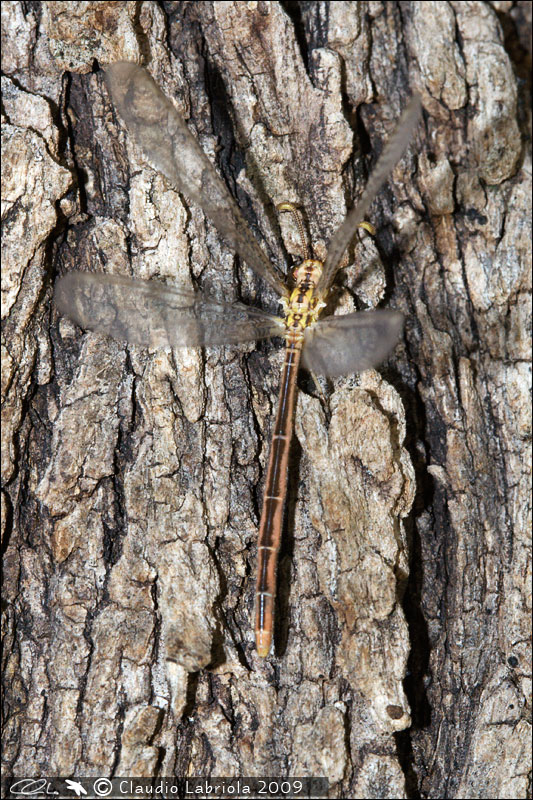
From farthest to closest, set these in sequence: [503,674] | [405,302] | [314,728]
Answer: [405,302]
[503,674]
[314,728]

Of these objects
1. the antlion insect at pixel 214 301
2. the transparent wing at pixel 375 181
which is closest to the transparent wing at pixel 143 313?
the antlion insect at pixel 214 301

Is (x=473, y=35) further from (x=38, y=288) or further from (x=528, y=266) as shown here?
(x=38, y=288)

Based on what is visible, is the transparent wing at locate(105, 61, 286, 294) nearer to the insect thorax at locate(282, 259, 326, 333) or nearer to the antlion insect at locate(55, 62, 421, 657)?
the antlion insect at locate(55, 62, 421, 657)

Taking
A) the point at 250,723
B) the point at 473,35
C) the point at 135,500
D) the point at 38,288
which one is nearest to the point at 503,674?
the point at 250,723

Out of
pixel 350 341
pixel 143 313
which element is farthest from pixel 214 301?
pixel 350 341

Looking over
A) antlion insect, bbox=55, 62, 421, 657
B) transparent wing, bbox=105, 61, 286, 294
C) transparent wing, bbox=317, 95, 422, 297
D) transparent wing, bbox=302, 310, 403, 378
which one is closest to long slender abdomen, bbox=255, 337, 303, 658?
antlion insect, bbox=55, 62, 421, 657

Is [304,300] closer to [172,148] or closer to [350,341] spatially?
[350,341]
